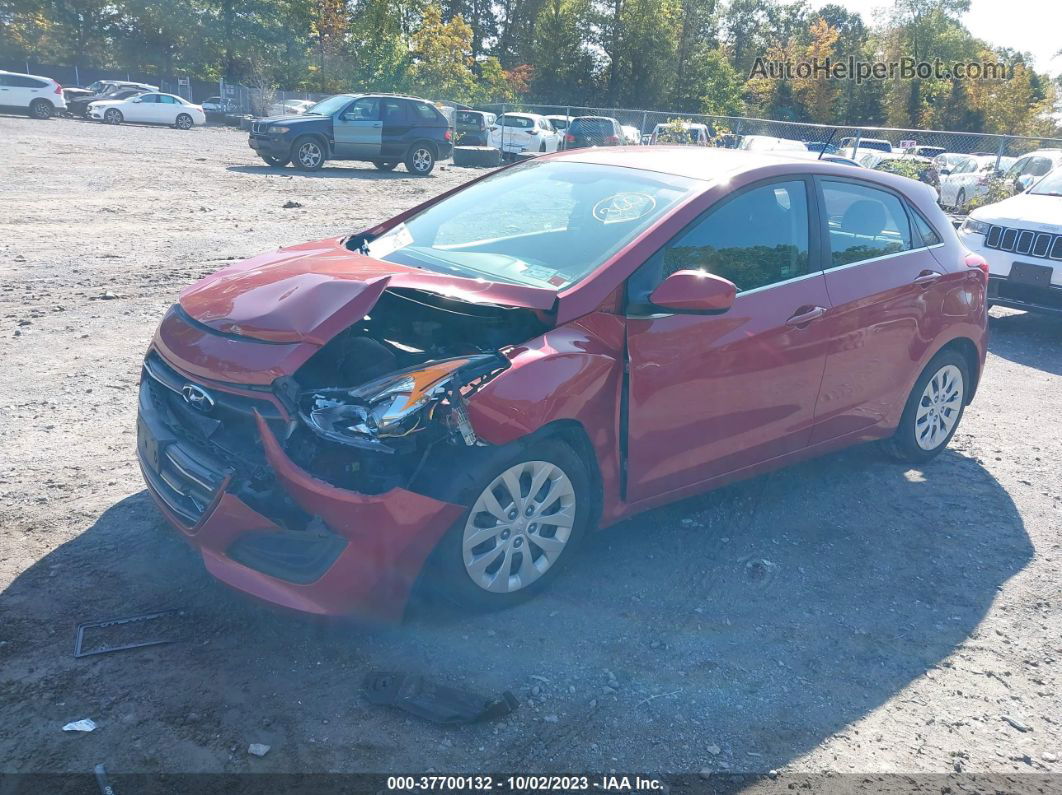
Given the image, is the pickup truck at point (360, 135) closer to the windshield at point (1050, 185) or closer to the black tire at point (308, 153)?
the black tire at point (308, 153)

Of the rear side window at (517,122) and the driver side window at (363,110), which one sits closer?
the driver side window at (363,110)

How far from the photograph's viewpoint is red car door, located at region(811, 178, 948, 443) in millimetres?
4605

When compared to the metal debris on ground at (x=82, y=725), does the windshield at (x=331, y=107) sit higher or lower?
higher

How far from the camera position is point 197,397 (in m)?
3.48

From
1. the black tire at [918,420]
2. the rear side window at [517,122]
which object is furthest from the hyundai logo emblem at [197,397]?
the rear side window at [517,122]

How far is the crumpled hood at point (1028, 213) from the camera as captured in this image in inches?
351

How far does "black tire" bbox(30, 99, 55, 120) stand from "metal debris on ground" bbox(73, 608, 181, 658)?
126 ft

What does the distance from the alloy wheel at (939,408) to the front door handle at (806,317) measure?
4.33ft

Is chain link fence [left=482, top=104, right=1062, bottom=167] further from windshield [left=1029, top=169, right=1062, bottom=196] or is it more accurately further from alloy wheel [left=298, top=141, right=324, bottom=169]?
windshield [left=1029, top=169, right=1062, bottom=196]

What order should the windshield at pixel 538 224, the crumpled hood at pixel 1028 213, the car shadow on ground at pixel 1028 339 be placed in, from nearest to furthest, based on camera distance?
1. the windshield at pixel 538 224
2. the car shadow on ground at pixel 1028 339
3. the crumpled hood at pixel 1028 213

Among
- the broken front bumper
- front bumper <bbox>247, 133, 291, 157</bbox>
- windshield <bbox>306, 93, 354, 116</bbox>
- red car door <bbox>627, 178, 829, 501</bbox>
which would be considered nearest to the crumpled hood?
red car door <bbox>627, 178, 829, 501</bbox>

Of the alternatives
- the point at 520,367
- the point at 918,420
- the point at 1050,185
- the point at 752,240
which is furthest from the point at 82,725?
the point at 1050,185

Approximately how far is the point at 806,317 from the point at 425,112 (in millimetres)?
18972

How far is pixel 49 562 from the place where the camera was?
3.76 metres
